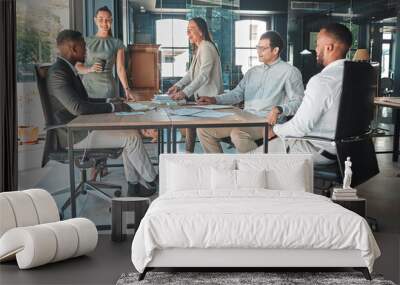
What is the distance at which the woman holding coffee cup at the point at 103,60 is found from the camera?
251 inches

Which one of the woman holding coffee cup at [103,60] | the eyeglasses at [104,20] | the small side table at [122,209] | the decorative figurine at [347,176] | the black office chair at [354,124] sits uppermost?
the eyeglasses at [104,20]

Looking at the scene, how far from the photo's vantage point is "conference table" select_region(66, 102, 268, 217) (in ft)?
20.9

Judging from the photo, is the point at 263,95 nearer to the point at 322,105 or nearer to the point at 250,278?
the point at 322,105

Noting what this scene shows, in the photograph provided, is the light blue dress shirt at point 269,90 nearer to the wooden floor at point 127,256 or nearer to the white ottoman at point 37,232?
the wooden floor at point 127,256

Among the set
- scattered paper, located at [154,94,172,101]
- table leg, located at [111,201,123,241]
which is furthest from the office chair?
table leg, located at [111,201,123,241]

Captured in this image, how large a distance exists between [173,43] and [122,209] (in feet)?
6.24

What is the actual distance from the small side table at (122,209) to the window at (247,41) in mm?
1873

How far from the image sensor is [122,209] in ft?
19.3

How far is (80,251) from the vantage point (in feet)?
17.1

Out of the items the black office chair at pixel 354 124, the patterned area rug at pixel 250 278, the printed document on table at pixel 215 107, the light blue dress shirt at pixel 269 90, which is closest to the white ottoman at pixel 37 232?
the patterned area rug at pixel 250 278

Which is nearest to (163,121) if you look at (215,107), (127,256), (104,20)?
(215,107)

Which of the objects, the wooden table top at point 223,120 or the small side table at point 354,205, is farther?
the wooden table top at point 223,120

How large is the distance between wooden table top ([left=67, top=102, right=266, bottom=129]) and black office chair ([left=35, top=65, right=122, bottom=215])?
235mm

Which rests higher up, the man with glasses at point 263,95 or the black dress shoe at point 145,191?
the man with glasses at point 263,95
